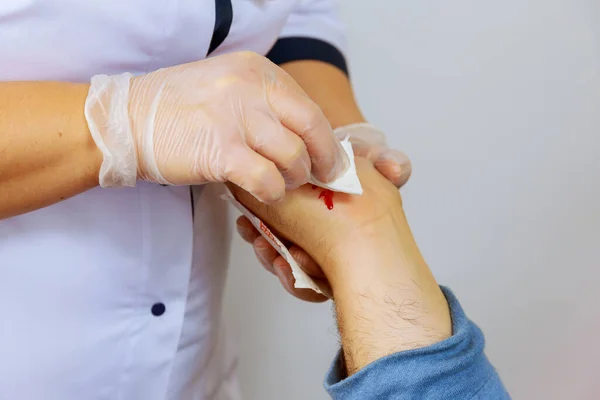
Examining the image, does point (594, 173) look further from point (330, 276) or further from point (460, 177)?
point (330, 276)

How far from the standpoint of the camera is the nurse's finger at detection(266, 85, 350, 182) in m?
0.58

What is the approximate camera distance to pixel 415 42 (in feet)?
3.80

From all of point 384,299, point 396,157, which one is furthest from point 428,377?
point 396,157

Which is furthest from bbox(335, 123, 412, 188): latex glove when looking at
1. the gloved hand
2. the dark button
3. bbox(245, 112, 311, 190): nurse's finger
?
the dark button

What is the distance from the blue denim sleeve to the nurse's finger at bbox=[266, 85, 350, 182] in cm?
22

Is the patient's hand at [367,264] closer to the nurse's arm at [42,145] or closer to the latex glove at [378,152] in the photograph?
the latex glove at [378,152]

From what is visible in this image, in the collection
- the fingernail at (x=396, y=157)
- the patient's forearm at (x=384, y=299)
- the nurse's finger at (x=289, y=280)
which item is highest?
the fingernail at (x=396, y=157)

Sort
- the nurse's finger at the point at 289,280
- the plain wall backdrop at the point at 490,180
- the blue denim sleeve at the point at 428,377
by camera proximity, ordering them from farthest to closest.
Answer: the plain wall backdrop at the point at 490,180 < the nurse's finger at the point at 289,280 < the blue denim sleeve at the point at 428,377

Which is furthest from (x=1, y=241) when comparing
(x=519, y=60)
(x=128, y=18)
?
(x=519, y=60)

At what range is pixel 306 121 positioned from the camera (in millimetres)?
577

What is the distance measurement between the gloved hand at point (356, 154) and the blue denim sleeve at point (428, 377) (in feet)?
0.66

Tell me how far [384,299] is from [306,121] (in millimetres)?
213

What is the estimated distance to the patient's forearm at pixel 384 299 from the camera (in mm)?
587

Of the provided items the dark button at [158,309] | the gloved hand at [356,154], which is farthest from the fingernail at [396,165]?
the dark button at [158,309]
